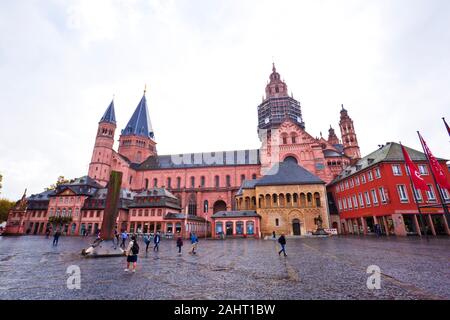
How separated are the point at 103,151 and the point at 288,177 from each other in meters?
46.1

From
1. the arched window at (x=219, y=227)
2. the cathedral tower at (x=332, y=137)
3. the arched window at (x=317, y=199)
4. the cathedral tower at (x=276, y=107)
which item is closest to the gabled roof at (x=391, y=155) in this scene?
the arched window at (x=317, y=199)

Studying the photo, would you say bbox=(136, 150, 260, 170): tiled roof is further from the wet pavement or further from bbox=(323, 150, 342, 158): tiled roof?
the wet pavement

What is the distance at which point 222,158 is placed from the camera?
62.9 m

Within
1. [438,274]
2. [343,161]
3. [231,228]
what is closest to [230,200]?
[231,228]

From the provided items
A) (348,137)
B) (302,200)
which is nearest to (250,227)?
(302,200)

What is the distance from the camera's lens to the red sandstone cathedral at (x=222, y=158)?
50469 millimetres

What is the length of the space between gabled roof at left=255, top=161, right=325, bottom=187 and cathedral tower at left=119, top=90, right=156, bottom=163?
4127cm

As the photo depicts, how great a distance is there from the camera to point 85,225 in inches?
1828

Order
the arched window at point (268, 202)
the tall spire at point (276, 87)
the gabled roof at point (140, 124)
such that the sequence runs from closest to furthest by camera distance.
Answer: the arched window at point (268, 202) < the tall spire at point (276, 87) < the gabled roof at point (140, 124)

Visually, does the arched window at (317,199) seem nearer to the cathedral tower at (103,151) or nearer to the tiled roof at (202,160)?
the tiled roof at (202,160)

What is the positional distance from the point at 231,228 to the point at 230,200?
48.3 feet

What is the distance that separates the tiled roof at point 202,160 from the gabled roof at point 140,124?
33.5 ft

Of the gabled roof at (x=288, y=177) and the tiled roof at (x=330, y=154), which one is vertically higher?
the tiled roof at (x=330, y=154)

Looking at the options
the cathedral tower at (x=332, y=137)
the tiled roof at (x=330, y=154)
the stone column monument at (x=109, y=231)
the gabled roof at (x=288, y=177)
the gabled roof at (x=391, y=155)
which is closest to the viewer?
the stone column monument at (x=109, y=231)
